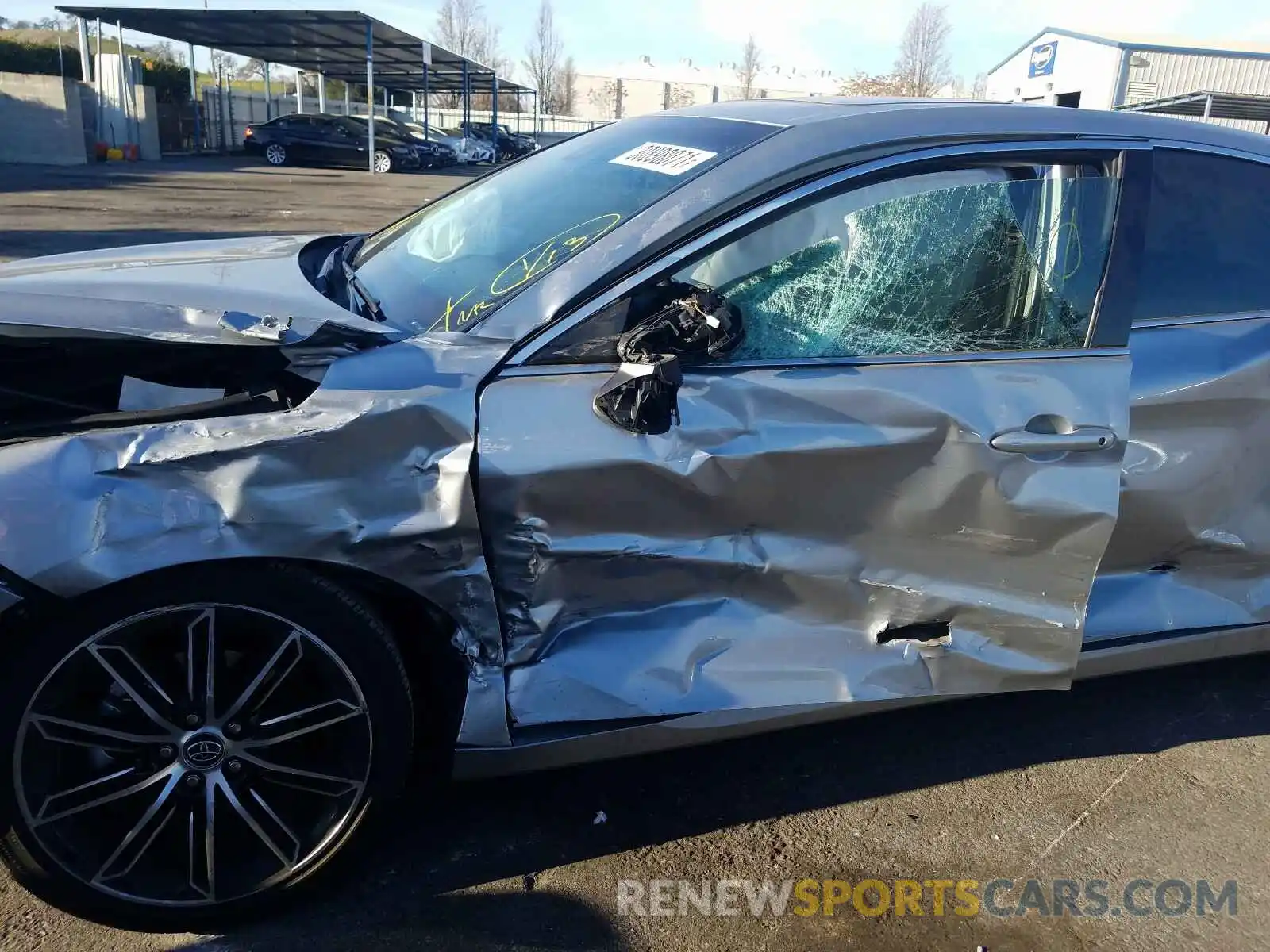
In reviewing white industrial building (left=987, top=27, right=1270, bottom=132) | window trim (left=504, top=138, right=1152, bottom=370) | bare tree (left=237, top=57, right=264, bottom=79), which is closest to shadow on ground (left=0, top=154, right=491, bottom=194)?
window trim (left=504, top=138, right=1152, bottom=370)

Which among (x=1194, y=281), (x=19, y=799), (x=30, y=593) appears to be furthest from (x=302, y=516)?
(x=1194, y=281)

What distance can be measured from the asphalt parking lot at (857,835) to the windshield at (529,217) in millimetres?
1293

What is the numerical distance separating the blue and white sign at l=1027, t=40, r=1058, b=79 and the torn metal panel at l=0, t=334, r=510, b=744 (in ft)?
134

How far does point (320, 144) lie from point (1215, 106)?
2316 cm

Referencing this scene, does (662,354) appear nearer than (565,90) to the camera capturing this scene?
Yes

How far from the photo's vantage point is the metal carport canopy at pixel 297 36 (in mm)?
24719

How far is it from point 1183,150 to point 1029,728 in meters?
1.74

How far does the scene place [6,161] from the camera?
2383cm

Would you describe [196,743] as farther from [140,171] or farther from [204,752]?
[140,171]

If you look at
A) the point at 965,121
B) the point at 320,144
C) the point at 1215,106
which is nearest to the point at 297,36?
the point at 320,144

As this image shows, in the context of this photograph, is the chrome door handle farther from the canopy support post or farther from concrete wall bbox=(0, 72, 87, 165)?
concrete wall bbox=(0, 72, 87, 165)

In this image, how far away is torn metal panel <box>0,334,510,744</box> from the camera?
1851 mm

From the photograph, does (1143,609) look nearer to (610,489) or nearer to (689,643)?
(689,643)

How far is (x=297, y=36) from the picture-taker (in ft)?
90.8
